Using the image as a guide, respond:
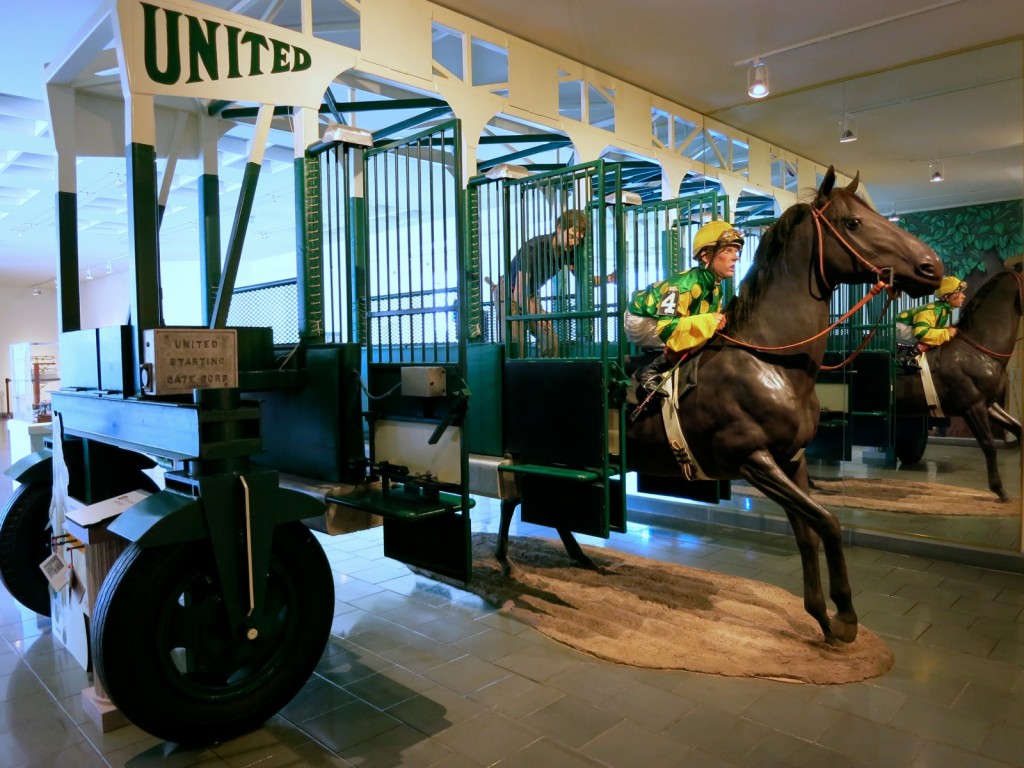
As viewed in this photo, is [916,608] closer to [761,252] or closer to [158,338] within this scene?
[761,252]

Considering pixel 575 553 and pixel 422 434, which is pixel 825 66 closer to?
pixel 575 553

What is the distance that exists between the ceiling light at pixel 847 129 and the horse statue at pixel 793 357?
241 cm

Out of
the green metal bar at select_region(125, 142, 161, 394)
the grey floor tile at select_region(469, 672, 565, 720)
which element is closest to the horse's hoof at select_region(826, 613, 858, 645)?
the grey floor tile at select_region(469, 672, 565, 720)

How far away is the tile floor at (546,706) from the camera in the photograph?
2.43 m

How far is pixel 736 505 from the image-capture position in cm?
582

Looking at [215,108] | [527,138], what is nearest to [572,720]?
[215,108]

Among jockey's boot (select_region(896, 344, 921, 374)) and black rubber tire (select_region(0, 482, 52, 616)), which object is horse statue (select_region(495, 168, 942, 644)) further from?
black rubber tire (select_region(0, 482, 52, 616))

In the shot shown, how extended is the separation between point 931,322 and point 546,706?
3689 mm

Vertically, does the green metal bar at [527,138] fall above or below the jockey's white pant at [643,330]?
above

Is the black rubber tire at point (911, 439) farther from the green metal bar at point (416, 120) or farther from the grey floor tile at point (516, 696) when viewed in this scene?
the green metal bar at point (416, 120)

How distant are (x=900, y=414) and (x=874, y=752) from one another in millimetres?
3202

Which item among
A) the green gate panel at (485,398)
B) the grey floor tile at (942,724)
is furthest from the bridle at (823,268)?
the grey floor tile at (942,724)

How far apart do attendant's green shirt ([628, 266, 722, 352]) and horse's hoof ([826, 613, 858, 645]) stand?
1.43m

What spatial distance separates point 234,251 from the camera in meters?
3.07
